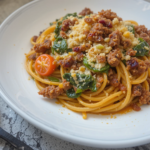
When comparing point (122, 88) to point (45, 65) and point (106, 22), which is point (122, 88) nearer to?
point (106, 22)

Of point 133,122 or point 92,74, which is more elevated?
point 92,74

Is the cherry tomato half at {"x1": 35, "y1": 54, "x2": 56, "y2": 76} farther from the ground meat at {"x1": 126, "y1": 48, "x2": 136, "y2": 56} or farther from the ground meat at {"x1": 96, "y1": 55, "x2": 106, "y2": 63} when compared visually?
the ground meat at {"x1": 126, "y1": 48, "x2": 136, "y2": 56}

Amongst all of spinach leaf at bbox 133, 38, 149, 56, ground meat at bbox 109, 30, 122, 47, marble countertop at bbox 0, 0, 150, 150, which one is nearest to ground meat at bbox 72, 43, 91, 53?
ground meat at bbox 109, 30, 122, 47

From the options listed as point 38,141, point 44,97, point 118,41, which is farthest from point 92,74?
point 38,141

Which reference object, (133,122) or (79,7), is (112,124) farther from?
(79,7)

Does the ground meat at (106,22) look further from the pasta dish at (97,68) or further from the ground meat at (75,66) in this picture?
the ground meat at (75,66)

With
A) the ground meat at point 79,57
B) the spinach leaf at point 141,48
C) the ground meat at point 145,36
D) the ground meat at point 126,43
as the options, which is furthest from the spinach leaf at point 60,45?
the ground meat at point 145,36

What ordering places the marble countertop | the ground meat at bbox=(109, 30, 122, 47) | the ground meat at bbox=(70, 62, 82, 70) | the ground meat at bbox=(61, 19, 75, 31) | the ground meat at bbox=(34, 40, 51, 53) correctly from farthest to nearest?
the ground meat at bbox=(34, 40, 51, 53) → the ground meat at bbox=(61, 19, 75, 31) → the ground meat at bbox=(70, 62, 82, 70) → the ground meat at bbox=(109, 30, 122, 47) → the marble countertop
